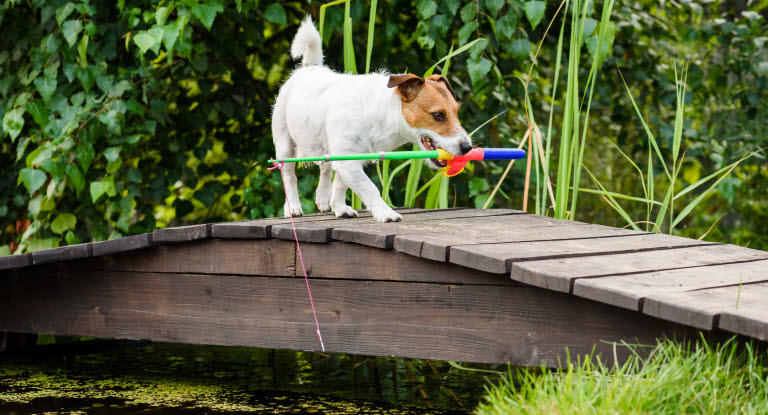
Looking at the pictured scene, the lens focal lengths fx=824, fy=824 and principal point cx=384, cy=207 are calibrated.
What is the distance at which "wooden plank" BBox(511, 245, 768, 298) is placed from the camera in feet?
6.89

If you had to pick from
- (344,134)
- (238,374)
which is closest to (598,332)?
(344,134)

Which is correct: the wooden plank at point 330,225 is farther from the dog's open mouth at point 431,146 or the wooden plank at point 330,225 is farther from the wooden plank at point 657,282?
the wooden plank at point 657,282

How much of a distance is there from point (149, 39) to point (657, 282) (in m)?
2.41

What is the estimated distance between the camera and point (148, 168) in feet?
15.2

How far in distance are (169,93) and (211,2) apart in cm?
114

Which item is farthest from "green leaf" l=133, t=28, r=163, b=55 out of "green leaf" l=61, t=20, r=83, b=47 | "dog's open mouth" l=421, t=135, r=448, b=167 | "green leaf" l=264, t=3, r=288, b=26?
"dog's open mouth" l=421, t=135, r=448, b=167

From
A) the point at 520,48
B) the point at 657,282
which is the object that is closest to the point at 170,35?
the point at 520,48

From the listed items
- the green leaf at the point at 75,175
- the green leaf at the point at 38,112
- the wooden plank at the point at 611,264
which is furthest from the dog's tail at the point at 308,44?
the wooden plank at the point at 611,264

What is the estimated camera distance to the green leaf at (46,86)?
393cm

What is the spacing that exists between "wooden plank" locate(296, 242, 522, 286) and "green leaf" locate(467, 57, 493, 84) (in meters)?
1.21

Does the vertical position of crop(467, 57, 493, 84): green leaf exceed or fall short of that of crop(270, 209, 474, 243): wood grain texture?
it exceeds it

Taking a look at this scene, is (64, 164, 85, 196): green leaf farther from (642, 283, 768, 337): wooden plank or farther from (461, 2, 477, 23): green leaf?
(642, 283, 768, 337): wooden plank

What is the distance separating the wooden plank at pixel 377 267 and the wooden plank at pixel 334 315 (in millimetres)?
29

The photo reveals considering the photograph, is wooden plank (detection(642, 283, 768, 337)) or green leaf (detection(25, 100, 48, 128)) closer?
wooden plank (detection(642, 283, 768, 337))
